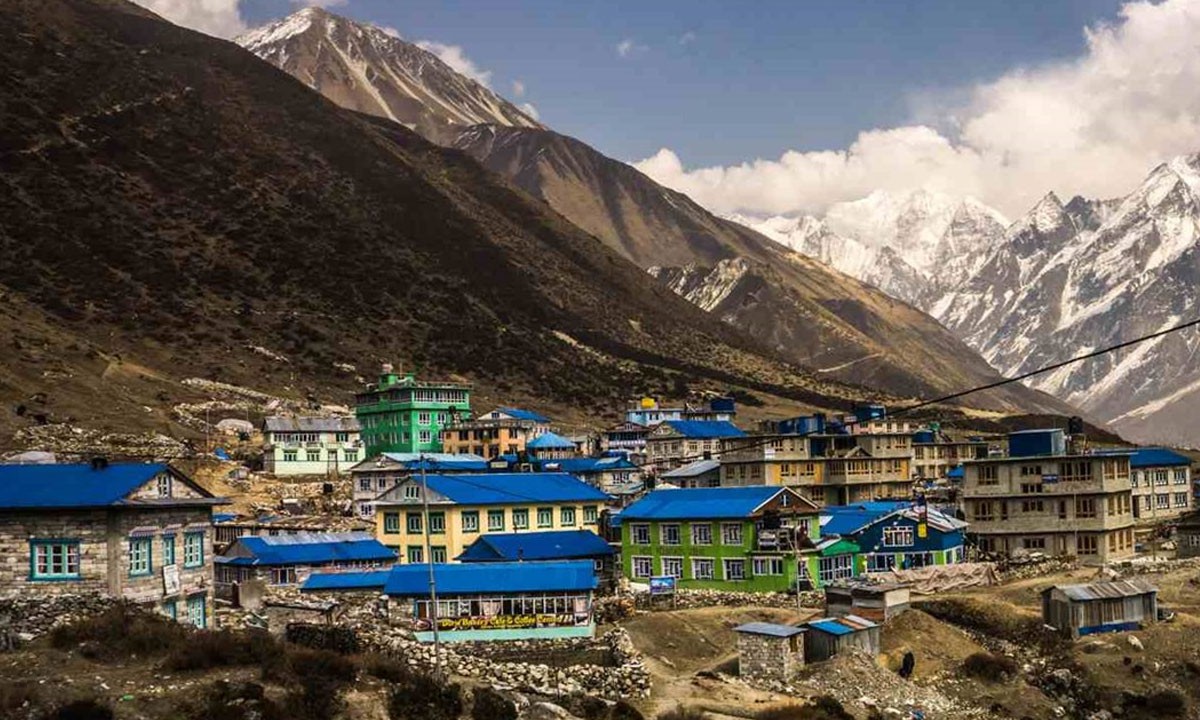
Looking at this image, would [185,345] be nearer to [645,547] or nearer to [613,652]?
[645,547]

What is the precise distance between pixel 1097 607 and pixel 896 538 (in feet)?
51.6

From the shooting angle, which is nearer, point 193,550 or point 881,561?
point 193,550

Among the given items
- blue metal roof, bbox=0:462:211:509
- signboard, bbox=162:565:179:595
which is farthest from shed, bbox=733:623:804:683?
blue metal roof, bbox=0:462:211:509

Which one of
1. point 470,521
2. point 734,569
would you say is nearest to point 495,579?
point 734,569

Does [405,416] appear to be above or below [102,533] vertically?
above

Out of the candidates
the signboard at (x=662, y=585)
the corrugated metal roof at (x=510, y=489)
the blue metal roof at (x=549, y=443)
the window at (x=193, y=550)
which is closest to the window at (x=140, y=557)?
the window at (x=193, y=550)

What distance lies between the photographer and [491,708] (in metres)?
40.2

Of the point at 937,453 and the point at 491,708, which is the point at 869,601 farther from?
the point at 937,453

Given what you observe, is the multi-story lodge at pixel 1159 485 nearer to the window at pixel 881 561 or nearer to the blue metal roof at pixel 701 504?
the window at pixel 881 561

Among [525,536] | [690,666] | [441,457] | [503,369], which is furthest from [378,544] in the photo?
[503,369]

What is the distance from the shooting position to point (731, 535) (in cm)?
7256

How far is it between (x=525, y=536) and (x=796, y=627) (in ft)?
74.2

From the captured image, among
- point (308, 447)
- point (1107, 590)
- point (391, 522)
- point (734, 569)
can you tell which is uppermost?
point (308, 447)

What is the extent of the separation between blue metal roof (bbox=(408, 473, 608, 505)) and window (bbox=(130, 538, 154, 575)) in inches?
1324
